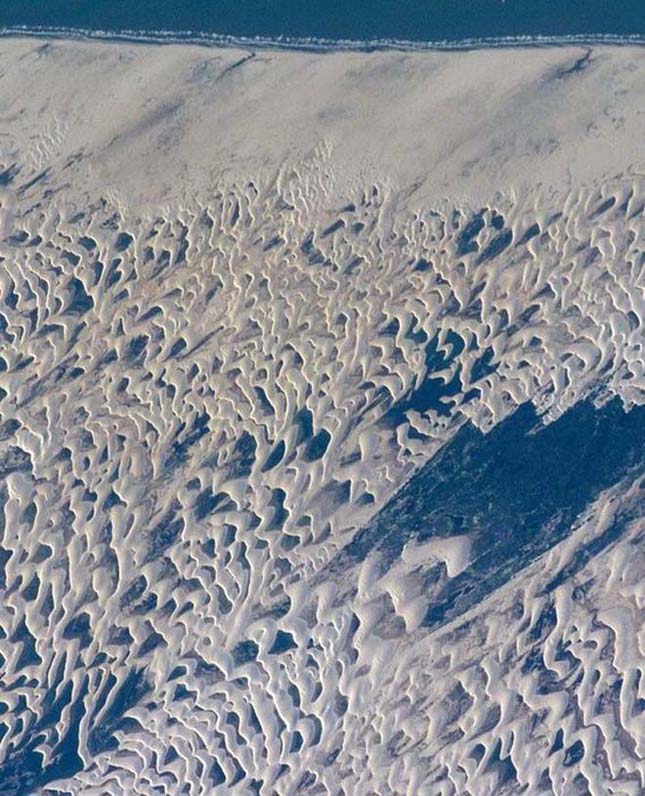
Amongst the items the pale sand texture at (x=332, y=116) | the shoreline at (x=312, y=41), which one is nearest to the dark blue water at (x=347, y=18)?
the shoreline at (x=312, y=41)

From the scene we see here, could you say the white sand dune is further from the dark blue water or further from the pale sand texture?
the dark blue water

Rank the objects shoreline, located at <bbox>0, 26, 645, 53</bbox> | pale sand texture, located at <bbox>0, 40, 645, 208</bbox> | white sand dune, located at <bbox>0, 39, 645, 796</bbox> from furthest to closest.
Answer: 1. shoreline, located at <bbox>0, 26, 645, 53</bbox>
2. pale sand texture, located at <bbox>0, 40, 645, 208</bbox>
3. white sand dune, located at <bbox>0, 39, 645, 796</bbox>

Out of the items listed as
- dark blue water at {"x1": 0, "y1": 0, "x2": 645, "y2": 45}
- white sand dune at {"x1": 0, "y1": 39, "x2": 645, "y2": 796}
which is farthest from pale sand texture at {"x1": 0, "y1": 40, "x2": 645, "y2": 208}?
dark blue water at {"x1": 0, "y1": 0, "x2": 645, "y2": 45}

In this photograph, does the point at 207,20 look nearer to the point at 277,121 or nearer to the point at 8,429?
the point at 277,121

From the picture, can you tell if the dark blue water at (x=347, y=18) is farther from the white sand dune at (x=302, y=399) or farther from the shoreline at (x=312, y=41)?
the white sand dune at (x=302, y=399)

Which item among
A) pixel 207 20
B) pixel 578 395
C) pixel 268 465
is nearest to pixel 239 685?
pixel 268 465

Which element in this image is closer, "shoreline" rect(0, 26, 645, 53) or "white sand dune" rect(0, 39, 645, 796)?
"white sand dune" rect(0, 39, 645, 796)
